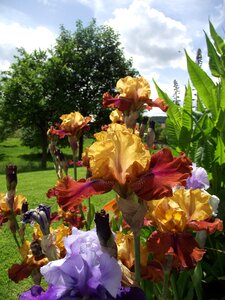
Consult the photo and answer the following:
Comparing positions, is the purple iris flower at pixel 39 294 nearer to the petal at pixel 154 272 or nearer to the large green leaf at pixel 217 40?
the petal at pixel 154 272

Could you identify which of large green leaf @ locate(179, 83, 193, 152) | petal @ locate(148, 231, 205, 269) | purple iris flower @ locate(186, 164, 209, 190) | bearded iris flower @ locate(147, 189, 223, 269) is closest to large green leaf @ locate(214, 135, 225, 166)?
large green leaf @ locate(179, 83, 193, 152)

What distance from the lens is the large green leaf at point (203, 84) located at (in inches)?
84.0

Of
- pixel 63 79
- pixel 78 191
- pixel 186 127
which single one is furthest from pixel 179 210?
pixel 63 79

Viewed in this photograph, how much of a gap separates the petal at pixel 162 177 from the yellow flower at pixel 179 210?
0.18 m

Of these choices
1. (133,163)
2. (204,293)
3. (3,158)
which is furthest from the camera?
(3,158)

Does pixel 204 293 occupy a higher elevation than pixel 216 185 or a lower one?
lower

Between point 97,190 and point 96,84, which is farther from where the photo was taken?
point 96,84

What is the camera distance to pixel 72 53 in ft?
79.6

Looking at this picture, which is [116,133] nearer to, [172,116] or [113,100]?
[113,100]

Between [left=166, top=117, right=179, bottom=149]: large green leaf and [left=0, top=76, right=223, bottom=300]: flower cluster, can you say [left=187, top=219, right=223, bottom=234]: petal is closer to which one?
[left=0, top=76, right=223, bottom=300]: flower cluster

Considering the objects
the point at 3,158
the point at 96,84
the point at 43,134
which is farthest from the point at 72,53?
the point at 3,158

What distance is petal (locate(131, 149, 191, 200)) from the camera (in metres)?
0.82

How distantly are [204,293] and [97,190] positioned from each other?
4.53 ft

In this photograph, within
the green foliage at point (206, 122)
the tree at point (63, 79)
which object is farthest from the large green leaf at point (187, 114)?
the tree at point (63, 79)
